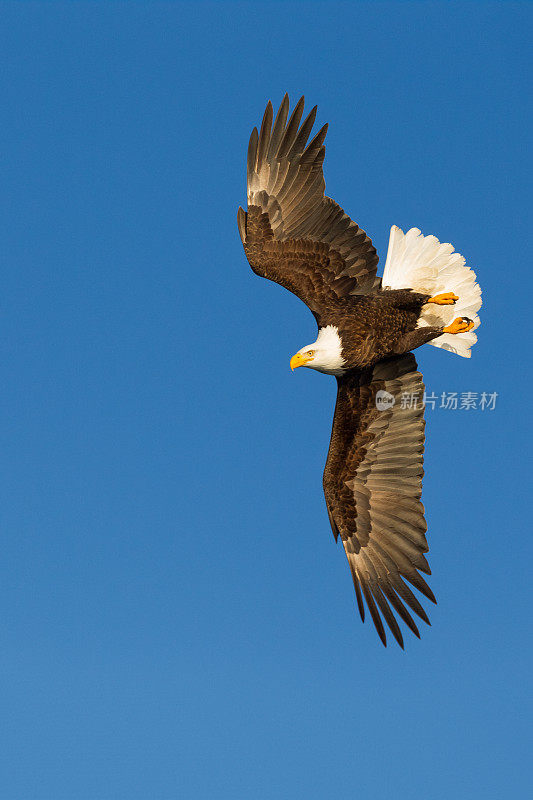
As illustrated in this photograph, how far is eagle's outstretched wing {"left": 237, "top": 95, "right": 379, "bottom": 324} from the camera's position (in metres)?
8.01

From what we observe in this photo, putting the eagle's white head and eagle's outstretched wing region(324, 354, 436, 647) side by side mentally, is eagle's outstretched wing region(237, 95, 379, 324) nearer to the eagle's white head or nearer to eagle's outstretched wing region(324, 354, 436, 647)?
the eagle's white head

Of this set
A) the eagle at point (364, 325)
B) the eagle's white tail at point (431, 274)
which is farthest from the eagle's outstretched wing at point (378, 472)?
the eagle's white tail at point (431, 274)

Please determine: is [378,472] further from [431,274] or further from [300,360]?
[431,274]

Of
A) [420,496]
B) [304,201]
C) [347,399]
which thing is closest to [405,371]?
[347,399]

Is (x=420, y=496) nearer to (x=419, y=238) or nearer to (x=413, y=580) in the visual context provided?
(x=413, y=580)

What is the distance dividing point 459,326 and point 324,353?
1414 mm

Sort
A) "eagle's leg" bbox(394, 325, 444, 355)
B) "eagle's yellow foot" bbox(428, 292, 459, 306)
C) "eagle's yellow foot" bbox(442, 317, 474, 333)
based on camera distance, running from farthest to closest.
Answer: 1. "eagle's yellow foot" bbox(442, 317, 474, 333)
2. "eagle's yellow foot" bbox(428, 292, 459, 306)
3. "eagle's leg" bbox(394, 325, 444, 355)

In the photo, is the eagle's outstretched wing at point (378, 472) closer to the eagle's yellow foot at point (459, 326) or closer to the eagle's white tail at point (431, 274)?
the eagle's yellow foot at point (459, 326)

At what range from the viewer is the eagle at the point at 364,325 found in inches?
315

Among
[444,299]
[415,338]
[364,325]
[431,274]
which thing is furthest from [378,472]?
[431,274]

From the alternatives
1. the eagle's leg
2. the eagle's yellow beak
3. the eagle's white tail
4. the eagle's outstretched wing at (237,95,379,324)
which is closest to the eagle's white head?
the eagle's yellow beak

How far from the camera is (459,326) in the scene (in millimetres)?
8578

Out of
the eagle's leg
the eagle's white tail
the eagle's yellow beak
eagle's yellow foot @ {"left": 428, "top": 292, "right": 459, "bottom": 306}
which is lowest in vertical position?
the eagle's yellow beak

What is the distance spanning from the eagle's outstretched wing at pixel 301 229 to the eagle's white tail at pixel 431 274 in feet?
1.09
